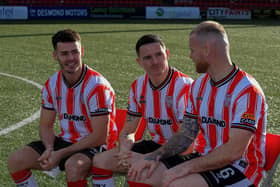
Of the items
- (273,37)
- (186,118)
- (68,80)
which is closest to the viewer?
(186,118)

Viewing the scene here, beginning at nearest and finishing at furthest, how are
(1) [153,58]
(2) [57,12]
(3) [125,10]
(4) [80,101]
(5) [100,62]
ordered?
(1) [153,58] < (4) [80,101] < (5) [100,62] < (2) [57,12] < (3) [125,10]

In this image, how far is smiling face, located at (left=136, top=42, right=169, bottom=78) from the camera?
375 cm

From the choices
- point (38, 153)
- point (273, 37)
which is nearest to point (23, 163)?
point (38, 153)

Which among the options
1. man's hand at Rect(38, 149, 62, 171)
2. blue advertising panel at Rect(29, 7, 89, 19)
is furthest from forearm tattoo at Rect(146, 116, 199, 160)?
blue advertising panel at Rect(29, 7, 89, 19)

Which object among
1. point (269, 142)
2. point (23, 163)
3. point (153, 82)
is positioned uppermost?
point (153, 82)

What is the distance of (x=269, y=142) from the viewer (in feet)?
11.2

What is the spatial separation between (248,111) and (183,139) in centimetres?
61

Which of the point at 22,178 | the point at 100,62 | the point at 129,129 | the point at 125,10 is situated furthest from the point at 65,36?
the point at 125,10

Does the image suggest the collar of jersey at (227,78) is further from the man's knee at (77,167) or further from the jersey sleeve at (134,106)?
the man's knee at (77,167)

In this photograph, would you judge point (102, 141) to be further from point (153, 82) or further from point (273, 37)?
point (273, 37)

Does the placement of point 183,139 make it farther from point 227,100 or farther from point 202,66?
point 202,66

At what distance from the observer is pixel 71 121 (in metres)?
4.13

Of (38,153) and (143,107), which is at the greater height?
(143,107)

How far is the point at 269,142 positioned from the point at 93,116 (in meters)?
1.41
